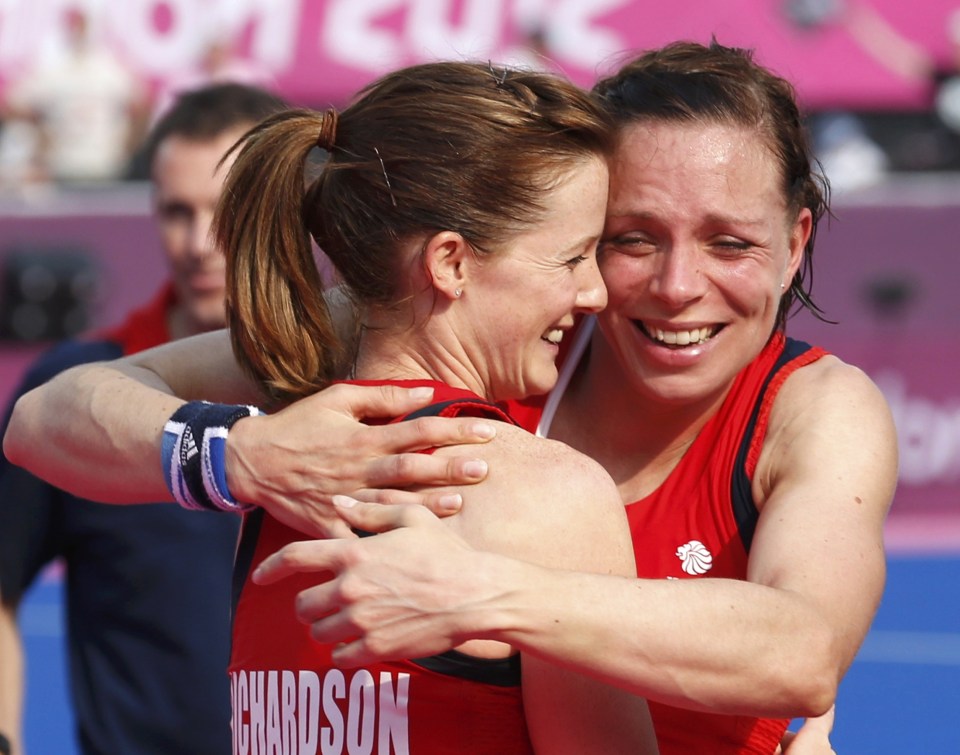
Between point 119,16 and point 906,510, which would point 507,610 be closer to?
point 906,510

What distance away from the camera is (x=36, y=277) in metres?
9.62

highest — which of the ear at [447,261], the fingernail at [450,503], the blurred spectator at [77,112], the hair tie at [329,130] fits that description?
the hair tie at [329,130]

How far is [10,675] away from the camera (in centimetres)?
389

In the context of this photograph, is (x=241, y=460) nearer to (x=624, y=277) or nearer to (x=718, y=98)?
(x=624, y=277)

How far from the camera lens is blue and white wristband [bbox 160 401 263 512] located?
234cm

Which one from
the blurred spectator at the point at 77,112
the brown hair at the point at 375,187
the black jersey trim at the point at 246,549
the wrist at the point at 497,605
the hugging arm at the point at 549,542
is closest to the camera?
the wrist at the point at 497,605

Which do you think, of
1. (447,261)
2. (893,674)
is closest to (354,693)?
(447,261)

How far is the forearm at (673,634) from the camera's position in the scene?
194 centimetres

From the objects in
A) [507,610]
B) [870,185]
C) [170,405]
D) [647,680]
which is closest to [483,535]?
[507,610]

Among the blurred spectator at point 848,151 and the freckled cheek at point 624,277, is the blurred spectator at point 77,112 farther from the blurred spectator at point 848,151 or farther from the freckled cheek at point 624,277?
the freckled cheek at point 624,277

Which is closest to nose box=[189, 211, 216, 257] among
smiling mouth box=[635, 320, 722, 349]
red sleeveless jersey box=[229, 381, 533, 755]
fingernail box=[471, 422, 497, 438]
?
smiling mouth box=[635, 320, 722, 349]

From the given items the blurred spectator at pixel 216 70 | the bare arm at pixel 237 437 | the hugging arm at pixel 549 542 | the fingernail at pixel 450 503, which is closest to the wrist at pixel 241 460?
the bare arm at pixel 237 437

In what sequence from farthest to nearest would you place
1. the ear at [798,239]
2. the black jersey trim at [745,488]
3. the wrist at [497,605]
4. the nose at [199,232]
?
the nose at [199,232] → the ear at [798,239] → the black jersey trim at [745,488] → the wrist at [497,605]

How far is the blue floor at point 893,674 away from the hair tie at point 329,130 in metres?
4.36
